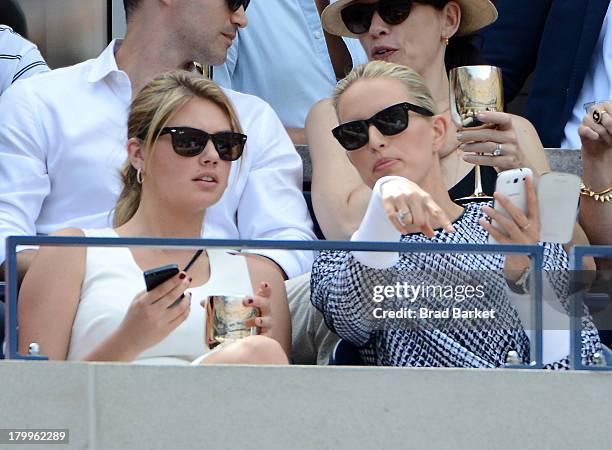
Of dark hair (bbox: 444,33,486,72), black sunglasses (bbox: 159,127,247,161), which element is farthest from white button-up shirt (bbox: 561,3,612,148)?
black sunglasses (bbox: 159,127,247,161)

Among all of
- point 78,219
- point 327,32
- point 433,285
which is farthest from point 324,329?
point 327,32

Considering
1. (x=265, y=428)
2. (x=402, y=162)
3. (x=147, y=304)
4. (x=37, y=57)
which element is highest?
(x=37, y=57)

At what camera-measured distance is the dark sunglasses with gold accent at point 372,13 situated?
17.3 ft

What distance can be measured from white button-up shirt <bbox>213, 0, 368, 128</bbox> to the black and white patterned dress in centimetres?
185

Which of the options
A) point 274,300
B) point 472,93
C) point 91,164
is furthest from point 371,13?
point 274,300

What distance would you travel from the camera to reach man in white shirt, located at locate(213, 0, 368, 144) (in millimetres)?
6000

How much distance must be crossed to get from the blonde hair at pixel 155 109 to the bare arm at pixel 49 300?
52 cm

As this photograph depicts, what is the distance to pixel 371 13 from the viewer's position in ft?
17.4

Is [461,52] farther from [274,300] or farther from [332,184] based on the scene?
[274,300]

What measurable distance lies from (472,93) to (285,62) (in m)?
1.27

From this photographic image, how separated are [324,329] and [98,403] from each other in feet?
1.95

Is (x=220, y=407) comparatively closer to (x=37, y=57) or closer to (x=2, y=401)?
(x=2, y=401)

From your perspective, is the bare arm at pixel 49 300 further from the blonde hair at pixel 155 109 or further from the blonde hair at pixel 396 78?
the blonde hair at pixel 396 78

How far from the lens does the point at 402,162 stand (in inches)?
175
